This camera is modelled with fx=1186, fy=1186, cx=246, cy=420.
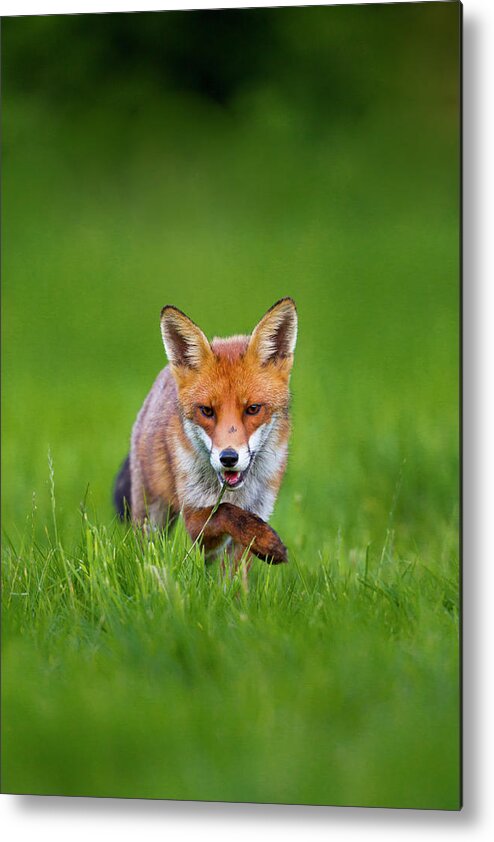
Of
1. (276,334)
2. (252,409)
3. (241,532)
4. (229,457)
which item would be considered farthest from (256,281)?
(241,532)

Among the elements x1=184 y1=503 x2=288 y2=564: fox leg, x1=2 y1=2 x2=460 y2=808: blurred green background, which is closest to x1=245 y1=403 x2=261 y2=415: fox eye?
x1=2 y1=2 x2=460 y2=808: blurred green background

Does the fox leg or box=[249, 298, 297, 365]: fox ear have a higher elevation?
box=[249, 298, 297, 365]: fox ear

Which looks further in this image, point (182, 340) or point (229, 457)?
point (182, 340)

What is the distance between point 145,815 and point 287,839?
36 cm

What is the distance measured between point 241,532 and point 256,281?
0.65 meters

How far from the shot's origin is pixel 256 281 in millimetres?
3059

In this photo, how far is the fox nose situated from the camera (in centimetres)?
296

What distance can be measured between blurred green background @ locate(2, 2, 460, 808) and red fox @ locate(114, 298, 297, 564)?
5 centimetres

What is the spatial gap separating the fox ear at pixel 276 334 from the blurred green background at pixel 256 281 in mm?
36

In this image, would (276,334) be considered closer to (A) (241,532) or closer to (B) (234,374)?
(B) (234,374)

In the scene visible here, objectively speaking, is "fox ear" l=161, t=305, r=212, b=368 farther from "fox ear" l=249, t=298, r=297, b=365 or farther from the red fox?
"fox ear" l=249, t=298, r=297, b=365

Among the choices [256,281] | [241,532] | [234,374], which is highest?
[256,281]

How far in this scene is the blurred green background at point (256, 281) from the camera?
2941 millimetres

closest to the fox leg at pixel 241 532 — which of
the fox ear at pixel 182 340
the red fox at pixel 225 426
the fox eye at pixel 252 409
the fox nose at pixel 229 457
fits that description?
the red fox at pixel 225 426
